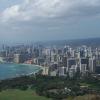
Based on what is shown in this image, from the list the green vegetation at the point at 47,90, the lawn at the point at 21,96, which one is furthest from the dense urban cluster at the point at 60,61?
the lawn at the point at 21,96

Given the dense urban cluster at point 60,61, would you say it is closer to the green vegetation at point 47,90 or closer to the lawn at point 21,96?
the green vegetation at point 47,90

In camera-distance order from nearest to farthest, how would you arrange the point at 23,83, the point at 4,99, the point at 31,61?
1. the point at 4,99
2. the point at 23,83
3. the point at 31,61

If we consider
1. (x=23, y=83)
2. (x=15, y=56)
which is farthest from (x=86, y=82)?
(x=15, y=56)

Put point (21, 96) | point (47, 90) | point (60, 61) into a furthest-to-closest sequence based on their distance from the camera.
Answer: point (60, 61) < point (47, 90) < point (21, 96)

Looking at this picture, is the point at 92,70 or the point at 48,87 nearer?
the point at 48,87

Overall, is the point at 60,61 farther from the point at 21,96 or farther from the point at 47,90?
the point at 21,96

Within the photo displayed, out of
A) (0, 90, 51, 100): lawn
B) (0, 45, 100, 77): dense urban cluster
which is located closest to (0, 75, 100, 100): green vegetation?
(0, 90, 51, 100): lawn

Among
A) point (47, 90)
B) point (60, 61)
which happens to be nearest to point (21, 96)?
point (47, 90)

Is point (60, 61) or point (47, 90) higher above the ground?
point (60, 61)

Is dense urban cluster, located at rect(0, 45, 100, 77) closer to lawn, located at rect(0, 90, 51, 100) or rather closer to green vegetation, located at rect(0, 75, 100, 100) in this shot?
green vegetation, located at rect(0, 75, 100, 100)

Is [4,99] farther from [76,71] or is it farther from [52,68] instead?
[52,68]

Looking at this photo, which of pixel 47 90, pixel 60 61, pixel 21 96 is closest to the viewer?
pixel 21 96
